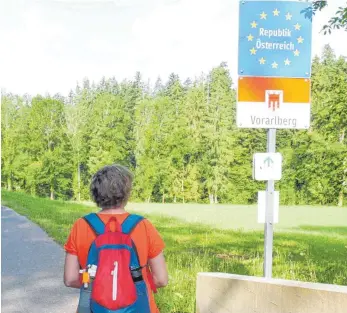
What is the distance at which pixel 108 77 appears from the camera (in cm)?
2420

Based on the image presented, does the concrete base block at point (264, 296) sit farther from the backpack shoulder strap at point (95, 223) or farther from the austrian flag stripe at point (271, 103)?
the backpack shoulder strap at point (95, 223)

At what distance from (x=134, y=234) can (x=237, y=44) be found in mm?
2855

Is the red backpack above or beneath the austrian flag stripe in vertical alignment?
beneath

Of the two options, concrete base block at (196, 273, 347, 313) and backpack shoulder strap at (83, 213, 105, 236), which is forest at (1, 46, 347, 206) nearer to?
concrete base block at (196, 273, 347, 313)

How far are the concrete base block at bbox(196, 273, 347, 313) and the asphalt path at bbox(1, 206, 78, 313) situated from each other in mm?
1480

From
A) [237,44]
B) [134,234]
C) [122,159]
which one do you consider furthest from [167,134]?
[134,234]

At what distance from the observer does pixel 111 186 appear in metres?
2.48

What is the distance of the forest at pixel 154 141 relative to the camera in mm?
21500

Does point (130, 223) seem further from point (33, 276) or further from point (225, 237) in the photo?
point (225, 237)

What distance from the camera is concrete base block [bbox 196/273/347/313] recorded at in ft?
12.4

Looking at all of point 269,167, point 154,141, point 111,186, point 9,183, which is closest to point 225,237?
point 9,183

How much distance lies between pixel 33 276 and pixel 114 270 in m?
5.35

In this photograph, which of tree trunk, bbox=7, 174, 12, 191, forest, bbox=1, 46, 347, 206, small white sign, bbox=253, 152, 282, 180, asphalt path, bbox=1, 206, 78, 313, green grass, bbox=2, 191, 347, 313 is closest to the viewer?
small white sign, bbox=253, 152, 282, 180

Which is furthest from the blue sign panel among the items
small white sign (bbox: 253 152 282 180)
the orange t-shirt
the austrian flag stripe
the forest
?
the forest
